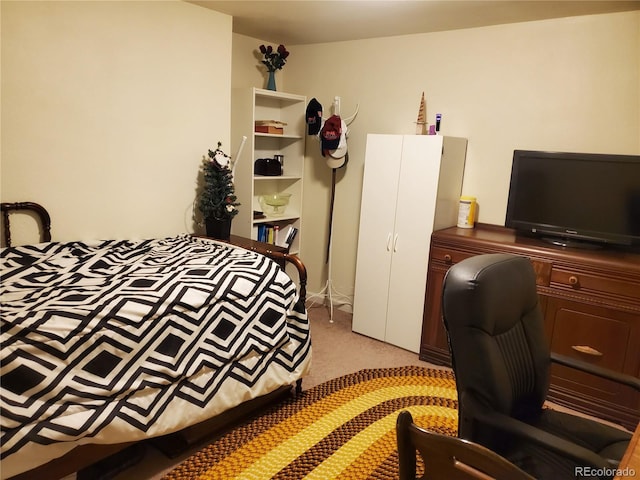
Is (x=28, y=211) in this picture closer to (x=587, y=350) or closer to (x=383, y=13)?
(x=383, y=13)

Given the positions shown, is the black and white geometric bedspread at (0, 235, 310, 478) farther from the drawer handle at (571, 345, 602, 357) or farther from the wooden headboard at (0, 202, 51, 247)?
the drawer handle at (571, 345, 602, 357)

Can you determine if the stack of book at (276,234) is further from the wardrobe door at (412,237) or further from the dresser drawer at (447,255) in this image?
the dresser drawer at (447,255)

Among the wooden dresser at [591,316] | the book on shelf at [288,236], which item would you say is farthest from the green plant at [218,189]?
the wooden dresser at [591,316]

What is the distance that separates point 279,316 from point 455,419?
1097 millimetres

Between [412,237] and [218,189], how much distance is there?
4.43ft

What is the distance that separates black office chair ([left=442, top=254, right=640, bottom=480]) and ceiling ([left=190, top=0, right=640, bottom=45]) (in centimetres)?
185

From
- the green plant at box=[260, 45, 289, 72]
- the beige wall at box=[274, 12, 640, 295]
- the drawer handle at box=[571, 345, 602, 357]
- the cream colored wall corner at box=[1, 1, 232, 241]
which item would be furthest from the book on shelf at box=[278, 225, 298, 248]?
the drawer handle at box=[571, 345, 602, 357]

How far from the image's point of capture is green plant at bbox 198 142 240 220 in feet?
9.72

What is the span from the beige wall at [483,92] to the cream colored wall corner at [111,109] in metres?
1.07

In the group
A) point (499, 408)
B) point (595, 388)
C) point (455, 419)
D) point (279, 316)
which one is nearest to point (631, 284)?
point (595, 388)

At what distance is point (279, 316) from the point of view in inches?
90.6

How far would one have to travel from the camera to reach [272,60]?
366 centimetres

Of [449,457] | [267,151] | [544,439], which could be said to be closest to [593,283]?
[544,439]

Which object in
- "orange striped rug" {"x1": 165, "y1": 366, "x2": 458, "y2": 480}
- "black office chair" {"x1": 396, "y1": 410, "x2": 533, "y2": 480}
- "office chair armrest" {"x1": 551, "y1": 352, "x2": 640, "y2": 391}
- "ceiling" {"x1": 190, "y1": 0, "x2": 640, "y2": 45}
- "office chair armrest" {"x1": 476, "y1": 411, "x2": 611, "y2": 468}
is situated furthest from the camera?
"ceiling" {"x1": 190, "y1": 0, "x2": 640, "y2": 45}
